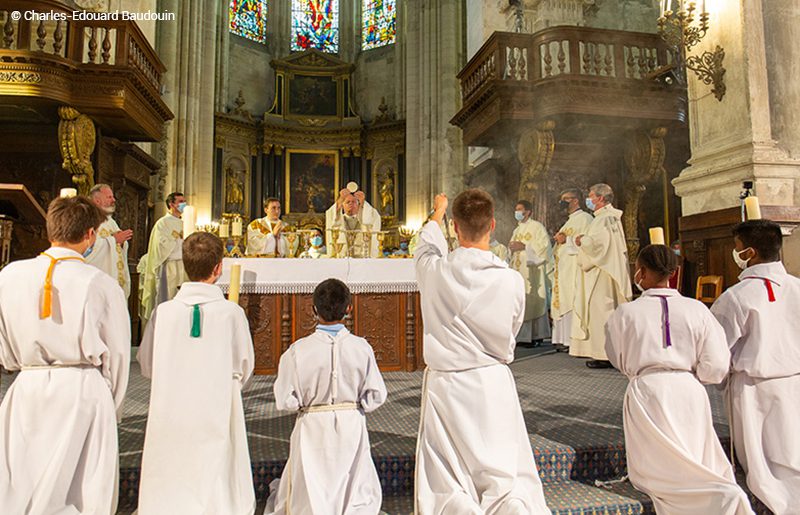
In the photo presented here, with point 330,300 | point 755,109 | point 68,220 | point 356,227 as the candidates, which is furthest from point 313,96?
point 68,220

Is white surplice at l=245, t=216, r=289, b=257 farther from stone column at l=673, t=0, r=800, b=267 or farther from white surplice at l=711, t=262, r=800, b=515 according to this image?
white surplice at l=711, t=262, r=800, b=515

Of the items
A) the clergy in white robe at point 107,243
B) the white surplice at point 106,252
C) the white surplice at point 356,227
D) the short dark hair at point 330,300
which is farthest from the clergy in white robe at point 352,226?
the short dark hair at point 330,300

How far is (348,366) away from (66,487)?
4.13 ft

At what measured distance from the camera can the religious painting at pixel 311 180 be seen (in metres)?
19.1

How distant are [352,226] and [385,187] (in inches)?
477

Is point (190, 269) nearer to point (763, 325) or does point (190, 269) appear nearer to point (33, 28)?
point (763, 325)

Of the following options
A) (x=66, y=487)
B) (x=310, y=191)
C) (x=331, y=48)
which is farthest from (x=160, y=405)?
(x=331, y=48)

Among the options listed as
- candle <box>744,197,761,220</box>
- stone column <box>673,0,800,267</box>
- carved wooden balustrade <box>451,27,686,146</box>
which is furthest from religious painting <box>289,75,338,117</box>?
candle <box>744,197,761,220</box>

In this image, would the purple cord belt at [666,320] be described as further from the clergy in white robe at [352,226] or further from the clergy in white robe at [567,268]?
the clergy in white robe at [352,226]

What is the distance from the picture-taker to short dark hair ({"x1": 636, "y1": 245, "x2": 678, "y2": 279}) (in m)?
2.89

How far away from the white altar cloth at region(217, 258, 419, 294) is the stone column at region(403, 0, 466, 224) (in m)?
9.44

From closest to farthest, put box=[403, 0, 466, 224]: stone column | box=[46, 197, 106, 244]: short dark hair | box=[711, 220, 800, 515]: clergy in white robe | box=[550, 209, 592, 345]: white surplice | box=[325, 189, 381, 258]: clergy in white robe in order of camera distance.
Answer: box=[46, 197, 106, 244]: short dark hair, box=[711, 220, 800, 515]: clergy in white robe, box=[325, 189, 381, 258]: clergy in white robe, box=[550, 209, 592, 345]: white surplice, box=[403, 0, 466, 224]: stone column

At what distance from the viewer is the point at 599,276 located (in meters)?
6.15

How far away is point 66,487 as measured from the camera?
2307 millimetres
